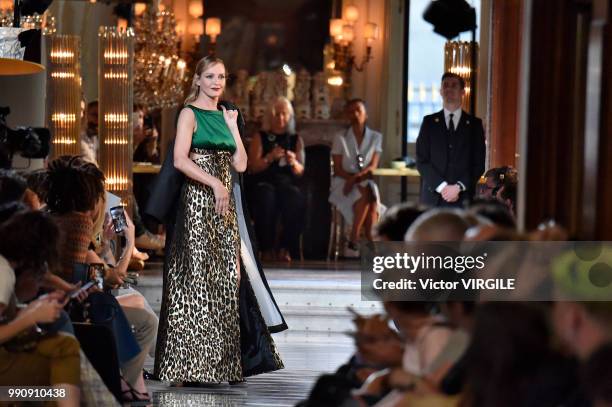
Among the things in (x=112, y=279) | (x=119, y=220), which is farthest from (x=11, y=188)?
(x=119, y=220)

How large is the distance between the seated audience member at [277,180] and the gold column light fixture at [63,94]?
7.96ft

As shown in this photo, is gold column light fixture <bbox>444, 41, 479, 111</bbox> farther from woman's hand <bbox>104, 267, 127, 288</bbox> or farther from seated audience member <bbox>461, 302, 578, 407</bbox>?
seated audience member <bbox>461, 302, 578, 407</bbox>

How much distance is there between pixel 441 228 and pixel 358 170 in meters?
9.12

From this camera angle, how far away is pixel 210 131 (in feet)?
20.0

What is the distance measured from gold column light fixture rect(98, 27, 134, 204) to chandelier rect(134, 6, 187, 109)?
275 cm

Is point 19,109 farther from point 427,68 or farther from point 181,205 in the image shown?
point 427,68

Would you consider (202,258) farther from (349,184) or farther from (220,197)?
(349,184)

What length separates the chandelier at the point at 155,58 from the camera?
12.2 m

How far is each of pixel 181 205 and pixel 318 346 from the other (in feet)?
7.22

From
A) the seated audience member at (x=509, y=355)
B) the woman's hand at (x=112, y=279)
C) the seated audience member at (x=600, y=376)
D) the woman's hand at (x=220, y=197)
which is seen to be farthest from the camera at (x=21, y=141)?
the seated audience member at (x=600, y=376)

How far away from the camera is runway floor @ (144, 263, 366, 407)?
5777 mm

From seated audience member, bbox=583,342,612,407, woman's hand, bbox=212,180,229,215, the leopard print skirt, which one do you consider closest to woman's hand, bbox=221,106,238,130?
the leopard print skirt

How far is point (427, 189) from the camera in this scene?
838 centimetres

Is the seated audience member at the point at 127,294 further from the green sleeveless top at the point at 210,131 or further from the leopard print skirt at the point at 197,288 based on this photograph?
the green sleeveless top at the point at 210,131
